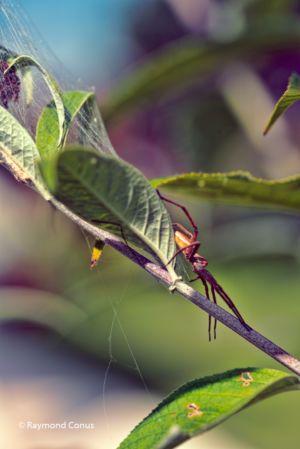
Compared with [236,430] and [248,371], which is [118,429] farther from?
[248,371]

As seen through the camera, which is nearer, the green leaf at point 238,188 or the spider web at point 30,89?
the green leaf at point 238,188

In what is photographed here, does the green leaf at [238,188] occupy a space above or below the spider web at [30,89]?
below

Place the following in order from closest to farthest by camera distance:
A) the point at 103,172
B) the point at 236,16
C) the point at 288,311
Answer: the point at 103,172 → the point at 236,16 → the point at 288,311

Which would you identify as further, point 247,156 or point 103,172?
point 247,156

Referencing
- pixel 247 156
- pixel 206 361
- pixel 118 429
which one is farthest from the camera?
pixel 118 429

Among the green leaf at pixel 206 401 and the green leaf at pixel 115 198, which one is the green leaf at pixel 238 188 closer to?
the green leaf at pixel 115 198

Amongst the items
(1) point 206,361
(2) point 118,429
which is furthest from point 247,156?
(2) point 118,429

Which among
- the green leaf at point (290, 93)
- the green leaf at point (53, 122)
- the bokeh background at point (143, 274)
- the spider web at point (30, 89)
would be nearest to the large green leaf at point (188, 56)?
the bokeh background at point (143, 274)
